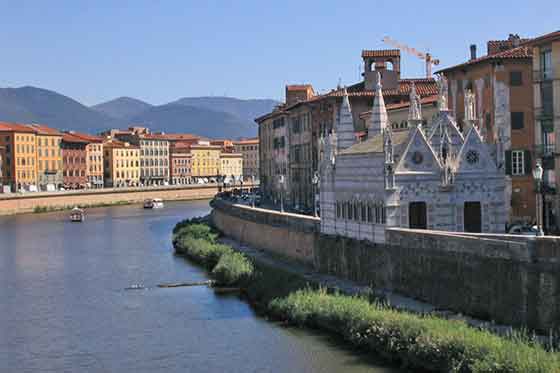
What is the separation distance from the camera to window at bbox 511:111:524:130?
4872cm

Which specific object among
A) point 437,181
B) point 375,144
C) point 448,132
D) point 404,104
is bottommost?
point 437,181

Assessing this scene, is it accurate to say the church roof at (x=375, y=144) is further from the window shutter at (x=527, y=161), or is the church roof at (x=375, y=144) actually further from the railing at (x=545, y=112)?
the window shutter at (x=527, y=161)

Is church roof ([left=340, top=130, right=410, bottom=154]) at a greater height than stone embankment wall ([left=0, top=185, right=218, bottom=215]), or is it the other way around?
church roof ([left=340, top=130, right=410, bottom=154])

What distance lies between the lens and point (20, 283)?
→ 51.0m

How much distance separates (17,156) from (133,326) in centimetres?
10981

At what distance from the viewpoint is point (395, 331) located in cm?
2906

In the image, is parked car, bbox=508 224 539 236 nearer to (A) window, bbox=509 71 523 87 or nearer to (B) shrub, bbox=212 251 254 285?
(A) window, bbox=509 71 523 87

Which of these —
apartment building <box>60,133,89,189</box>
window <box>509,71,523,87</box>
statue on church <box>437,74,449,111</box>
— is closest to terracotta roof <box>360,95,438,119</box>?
window <box>509,71,523,87</box>

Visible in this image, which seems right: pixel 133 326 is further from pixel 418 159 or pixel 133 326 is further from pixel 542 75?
pixel 542 75

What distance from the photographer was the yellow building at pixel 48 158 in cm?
15062

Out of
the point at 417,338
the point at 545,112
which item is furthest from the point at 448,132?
the point at 417,338

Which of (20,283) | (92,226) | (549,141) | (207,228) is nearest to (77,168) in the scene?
(92,226)

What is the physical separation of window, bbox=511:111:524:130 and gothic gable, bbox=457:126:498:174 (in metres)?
11.5

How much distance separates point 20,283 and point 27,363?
19738 millimetres
